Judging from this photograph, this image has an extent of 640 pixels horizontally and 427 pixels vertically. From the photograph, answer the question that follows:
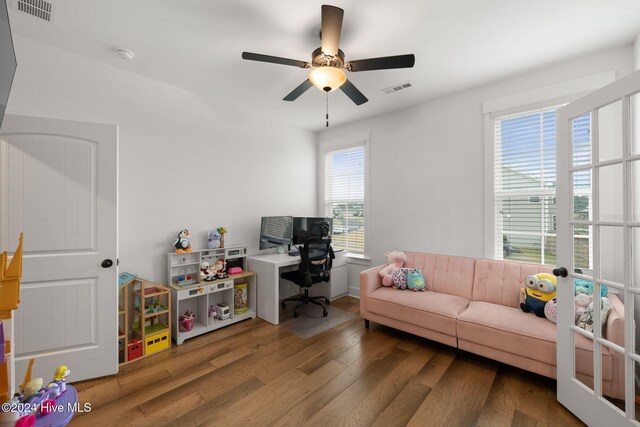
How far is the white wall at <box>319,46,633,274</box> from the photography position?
2801 millimetres

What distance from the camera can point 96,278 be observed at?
84.5 inches

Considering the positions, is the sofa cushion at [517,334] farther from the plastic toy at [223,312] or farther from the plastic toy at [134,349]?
the plastic toy at [134,349]

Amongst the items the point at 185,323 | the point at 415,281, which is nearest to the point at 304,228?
the point at 415,281

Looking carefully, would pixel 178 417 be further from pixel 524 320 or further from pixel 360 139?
pixel 360 139

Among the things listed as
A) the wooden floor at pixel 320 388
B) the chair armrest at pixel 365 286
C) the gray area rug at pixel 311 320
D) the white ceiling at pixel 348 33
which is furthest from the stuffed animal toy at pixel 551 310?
the white ceiling at pixel 348 33

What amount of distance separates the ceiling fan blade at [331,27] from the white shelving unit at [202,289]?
2.37 meters

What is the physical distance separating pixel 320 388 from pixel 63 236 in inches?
89.9

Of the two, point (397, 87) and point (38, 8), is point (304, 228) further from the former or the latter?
point (38, 8)

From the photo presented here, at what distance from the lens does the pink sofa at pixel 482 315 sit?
170 cm

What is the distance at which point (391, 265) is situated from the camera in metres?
3.24

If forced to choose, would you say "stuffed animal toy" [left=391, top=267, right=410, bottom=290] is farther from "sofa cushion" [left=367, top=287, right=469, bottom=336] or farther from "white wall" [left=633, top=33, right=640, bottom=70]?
"white wall" [left=633, top=33, right=640, bottom=70]

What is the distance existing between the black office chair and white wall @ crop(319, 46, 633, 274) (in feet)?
2.75

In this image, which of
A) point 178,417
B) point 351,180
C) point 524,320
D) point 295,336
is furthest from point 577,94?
point 178,417

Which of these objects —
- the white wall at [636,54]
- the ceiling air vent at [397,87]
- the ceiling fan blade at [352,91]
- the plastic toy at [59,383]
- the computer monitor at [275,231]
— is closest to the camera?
the plastic toy at [59,383]
